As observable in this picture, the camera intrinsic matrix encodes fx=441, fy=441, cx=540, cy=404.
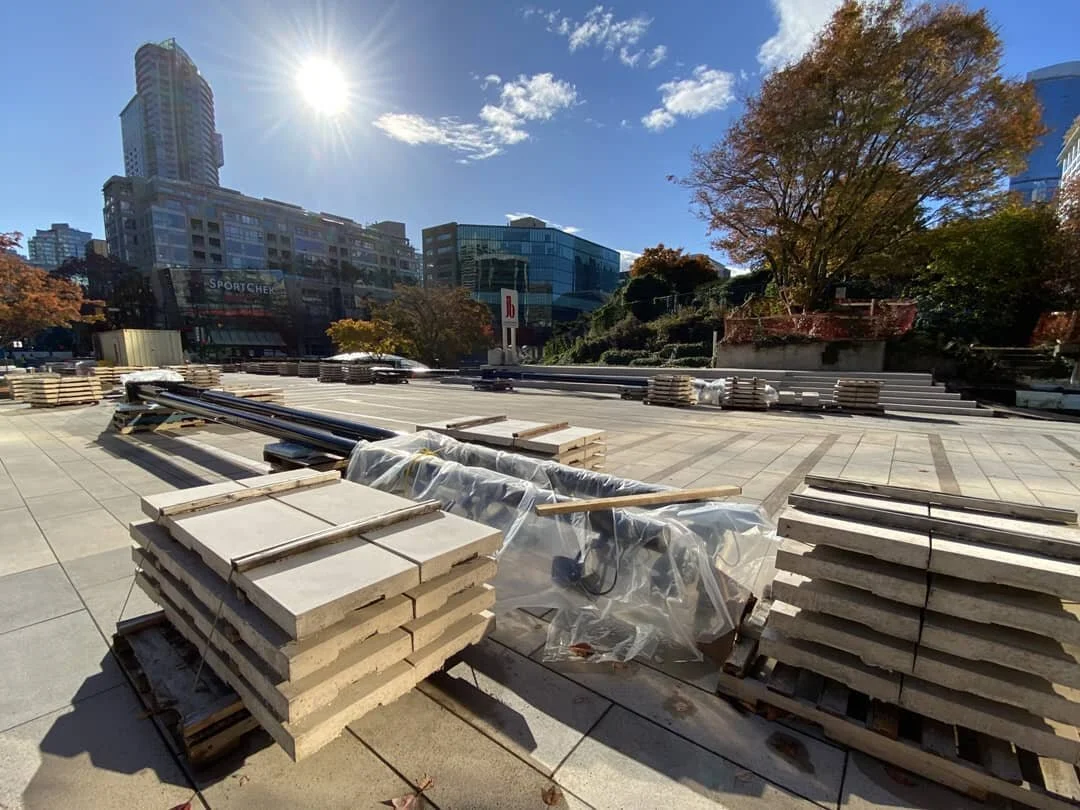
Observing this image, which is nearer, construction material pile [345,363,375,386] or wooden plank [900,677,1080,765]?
wooden plank [900,677,1080,765]

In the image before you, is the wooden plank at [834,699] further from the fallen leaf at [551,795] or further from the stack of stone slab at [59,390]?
the stack of stone slab at [59,390]

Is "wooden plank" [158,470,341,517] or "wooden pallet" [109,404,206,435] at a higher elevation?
"wooden plank" [158,470,341,517]

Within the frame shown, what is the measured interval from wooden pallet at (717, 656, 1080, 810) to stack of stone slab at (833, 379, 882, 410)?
41.9 feet

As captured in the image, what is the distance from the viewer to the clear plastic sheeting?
13.6 m

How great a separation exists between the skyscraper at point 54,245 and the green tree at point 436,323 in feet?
425

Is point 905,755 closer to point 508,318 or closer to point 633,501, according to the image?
point 633,501

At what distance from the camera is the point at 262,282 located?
A: 59312mm

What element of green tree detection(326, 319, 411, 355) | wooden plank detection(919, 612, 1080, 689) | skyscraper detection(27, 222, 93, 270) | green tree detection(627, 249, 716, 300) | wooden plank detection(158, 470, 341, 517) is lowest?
wooden plank detection(919, 612, 1080, 689)

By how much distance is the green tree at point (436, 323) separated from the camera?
108 ft

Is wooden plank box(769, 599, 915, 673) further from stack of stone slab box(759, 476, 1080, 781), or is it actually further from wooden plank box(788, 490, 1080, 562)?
wooden plank box(788, 490, 1080, 562)

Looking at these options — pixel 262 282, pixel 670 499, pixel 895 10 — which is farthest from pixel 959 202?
pixel 262 282

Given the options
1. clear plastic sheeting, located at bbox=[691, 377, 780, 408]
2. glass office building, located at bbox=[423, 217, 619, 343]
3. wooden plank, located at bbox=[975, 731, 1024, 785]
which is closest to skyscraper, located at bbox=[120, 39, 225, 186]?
glass office building, located at bbox=[423, 217, 619, 343]

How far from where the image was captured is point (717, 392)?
14.2 metres

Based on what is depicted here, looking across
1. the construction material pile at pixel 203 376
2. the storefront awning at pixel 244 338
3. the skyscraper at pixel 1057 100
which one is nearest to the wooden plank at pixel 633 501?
the construction material pile at pixel 203 376
